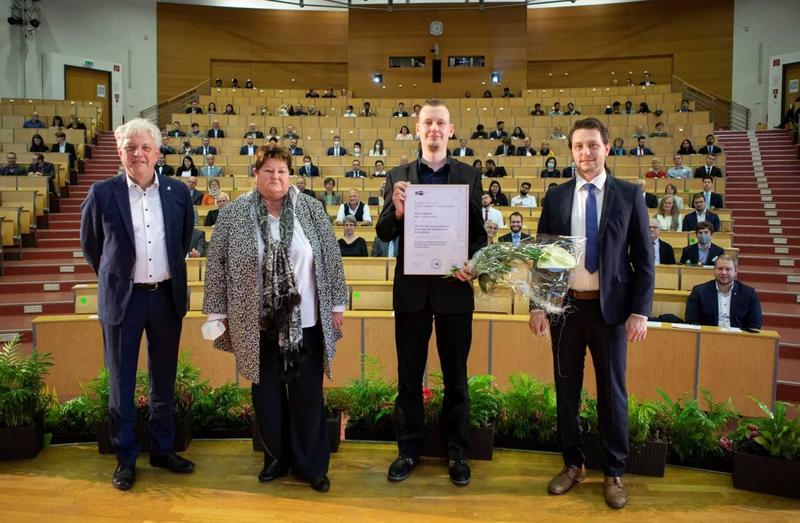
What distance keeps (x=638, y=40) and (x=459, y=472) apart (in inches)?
694

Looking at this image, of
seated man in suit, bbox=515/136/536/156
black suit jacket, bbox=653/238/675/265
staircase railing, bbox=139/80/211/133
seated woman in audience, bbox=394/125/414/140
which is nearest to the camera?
black suit jacket, bbox=653/238/675/265

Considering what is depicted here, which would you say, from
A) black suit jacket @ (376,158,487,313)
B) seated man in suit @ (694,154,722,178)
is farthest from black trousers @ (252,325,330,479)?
seated man in suit @ (694,154,722,178)

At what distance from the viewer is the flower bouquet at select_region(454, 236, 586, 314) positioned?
2195 millimetres

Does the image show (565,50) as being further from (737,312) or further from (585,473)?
(585,473)

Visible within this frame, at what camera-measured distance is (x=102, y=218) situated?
2416 mm

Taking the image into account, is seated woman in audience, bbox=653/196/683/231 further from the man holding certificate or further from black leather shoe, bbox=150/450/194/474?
black leather shoe, bbox=150/450/194/474

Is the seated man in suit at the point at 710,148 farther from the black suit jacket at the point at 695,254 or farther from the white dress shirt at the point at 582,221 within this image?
the white dress shirt at the point at 582,221

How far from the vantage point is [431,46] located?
704 inches

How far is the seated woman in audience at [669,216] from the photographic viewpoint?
7523 mm

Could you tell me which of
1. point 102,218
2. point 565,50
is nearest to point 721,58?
point 565,50

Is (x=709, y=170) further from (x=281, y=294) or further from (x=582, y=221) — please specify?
(x=281, y=294)

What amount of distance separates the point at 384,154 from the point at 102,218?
31.7 ft

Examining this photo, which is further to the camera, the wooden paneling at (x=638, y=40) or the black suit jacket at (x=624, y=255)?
the wooden paneling at (x=638, y=40)

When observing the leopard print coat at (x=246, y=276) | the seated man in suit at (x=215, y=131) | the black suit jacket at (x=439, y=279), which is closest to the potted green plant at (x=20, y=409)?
the leopard print coat at (x=246, y=276)
